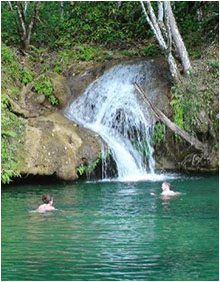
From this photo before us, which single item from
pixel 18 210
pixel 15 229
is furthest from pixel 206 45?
pixel 15 229

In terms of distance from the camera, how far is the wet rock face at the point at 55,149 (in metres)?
15.9

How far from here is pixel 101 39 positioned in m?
23.0

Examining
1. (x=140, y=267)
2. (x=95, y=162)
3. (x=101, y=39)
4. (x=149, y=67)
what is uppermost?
(x=101, y=39)

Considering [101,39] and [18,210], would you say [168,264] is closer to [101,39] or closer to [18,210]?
[18,210]

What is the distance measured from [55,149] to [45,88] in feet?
10.8

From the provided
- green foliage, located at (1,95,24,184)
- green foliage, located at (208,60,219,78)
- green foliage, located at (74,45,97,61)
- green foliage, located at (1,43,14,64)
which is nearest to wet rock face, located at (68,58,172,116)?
green foliage, located at (74,45,97,61)

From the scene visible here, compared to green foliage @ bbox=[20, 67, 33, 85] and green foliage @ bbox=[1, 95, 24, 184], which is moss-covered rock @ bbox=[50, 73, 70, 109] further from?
green foliage @ bbox=[1, 95, 24, 184]

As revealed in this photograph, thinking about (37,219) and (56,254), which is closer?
(56,254)

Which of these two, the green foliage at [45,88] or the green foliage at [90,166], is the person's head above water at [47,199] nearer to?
the green foliage at [90,166]

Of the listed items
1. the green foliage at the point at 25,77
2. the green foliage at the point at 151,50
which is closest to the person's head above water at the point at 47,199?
the green foliage at the point at 25,77

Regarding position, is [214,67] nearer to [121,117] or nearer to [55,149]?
[121,117]

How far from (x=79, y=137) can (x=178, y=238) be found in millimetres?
7967

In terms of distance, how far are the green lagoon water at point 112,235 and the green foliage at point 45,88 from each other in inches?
189

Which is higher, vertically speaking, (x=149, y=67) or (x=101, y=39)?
(x=101, y=39)
